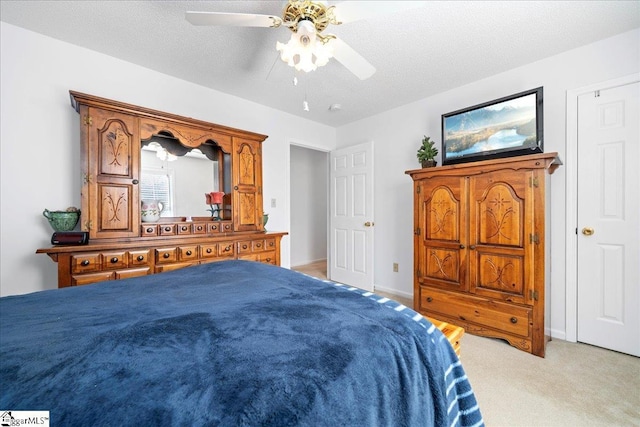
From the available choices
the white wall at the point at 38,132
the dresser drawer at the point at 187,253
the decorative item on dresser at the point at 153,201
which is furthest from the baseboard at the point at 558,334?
→ the white wall at the point at 38,132

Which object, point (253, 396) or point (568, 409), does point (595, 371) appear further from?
point (253, 396)

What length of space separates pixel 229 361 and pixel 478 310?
2426 mm

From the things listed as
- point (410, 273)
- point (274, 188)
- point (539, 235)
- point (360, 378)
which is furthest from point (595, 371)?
point (274, 188)

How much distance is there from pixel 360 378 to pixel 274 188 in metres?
3.14

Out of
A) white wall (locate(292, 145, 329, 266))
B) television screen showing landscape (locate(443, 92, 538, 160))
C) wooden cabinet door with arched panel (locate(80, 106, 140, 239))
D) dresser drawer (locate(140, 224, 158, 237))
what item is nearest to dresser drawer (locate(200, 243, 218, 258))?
dresser drawer (locate(140, 224, 158, 237))

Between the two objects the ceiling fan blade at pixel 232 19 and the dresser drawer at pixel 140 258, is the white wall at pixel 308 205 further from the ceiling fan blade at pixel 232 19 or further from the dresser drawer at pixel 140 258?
the ceiling fan blade at pixel 232 19

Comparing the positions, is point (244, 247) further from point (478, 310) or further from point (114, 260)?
point (478, 310)

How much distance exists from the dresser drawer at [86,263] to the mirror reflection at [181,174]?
0.63 meters

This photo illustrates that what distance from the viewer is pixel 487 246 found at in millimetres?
2283

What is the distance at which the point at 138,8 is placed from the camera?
1.82 metres

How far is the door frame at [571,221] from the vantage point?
2.29 metres

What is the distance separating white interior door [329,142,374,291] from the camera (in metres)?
3.76

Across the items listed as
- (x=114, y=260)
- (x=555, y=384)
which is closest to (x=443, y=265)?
(x=555, y=384)

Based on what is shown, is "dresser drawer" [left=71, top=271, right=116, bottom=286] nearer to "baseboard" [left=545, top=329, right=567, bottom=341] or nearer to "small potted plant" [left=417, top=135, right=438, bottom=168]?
"small potted plant" [left=417, top=135, right=438, bottom=168]
